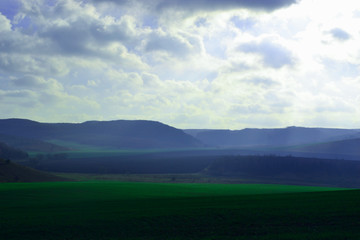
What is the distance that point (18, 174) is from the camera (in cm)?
7869

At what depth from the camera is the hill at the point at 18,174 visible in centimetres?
7579

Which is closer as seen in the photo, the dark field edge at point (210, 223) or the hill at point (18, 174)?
the dark field edge at point (210, 223)

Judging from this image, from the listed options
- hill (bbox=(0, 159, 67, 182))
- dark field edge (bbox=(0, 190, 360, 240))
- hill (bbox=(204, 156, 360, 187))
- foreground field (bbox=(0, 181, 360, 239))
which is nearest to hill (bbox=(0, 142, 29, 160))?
hill (bbox=(0, 159, 67, 182))

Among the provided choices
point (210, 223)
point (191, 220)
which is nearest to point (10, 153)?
point (191, 220)

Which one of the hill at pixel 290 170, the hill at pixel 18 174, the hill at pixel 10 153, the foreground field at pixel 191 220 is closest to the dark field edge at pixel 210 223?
the foreground field at pixel 191 220

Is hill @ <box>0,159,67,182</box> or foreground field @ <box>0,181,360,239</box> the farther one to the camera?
hill @ <box>0,159,67,182</box>

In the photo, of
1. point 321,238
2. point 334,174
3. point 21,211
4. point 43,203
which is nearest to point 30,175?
point 43,203

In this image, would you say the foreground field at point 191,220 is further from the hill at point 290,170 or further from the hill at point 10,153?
the hill at point 10,153

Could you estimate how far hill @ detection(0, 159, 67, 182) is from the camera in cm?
7579

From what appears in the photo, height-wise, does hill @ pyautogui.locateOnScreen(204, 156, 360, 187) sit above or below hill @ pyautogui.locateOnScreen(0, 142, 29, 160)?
below

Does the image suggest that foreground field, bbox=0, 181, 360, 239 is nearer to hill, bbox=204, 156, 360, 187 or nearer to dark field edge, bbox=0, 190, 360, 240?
dark field edge, bbox=0, 190, 360, 240

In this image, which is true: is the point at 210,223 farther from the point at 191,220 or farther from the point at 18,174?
the point at 18,174

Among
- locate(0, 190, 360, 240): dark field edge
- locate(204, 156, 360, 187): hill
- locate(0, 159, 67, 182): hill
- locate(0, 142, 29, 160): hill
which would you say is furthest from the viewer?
locate(0, 142, 29, 160): hill

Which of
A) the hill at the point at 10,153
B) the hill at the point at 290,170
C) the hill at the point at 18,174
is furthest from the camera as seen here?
the hill at the point at 10,153
